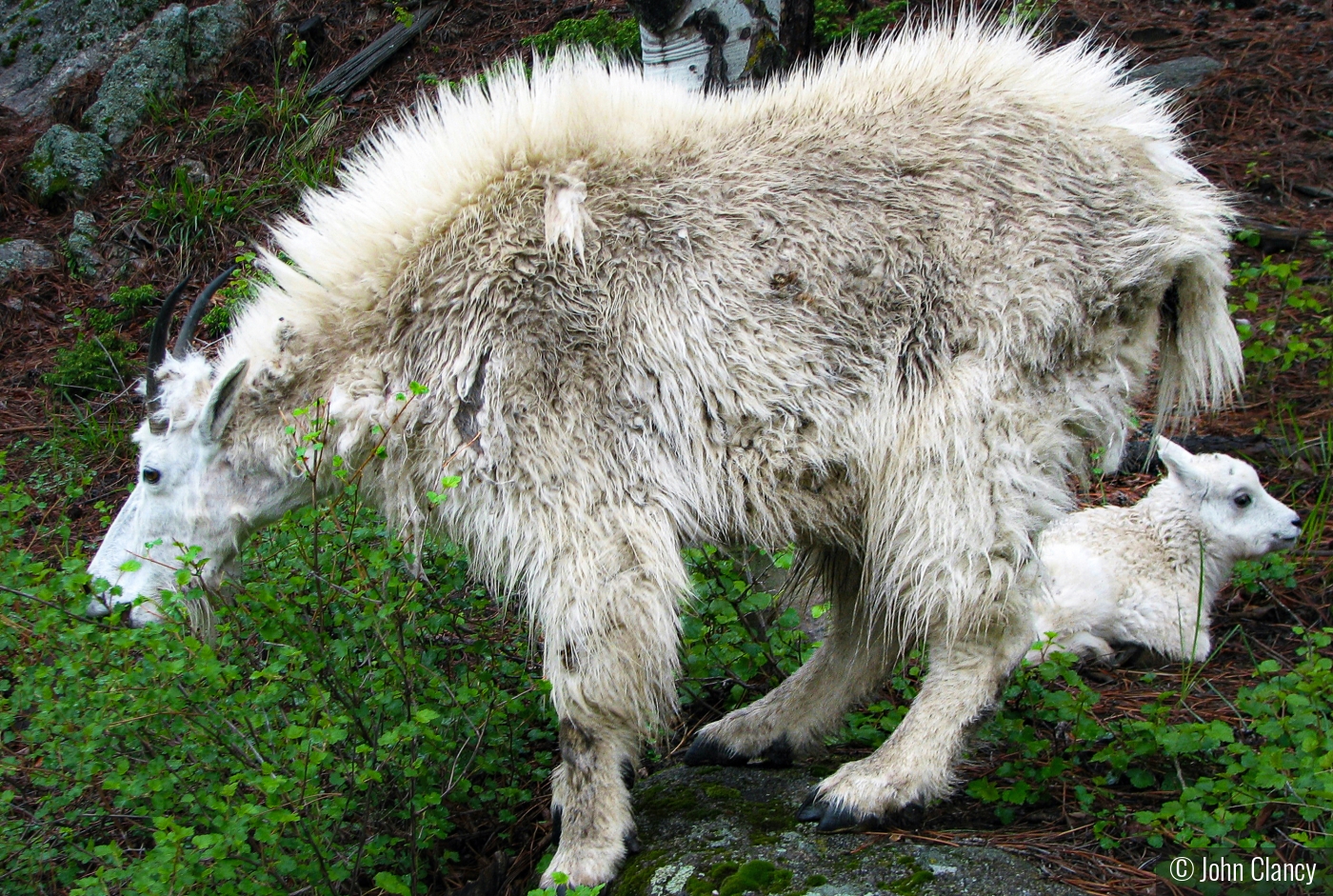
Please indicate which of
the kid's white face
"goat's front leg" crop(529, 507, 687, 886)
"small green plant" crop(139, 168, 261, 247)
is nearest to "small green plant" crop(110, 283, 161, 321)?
"small green plant" crop(139, 168, 261, 247)

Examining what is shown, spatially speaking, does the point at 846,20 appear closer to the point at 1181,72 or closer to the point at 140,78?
the point at 1181,72

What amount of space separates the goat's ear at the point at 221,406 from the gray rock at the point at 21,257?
581 cm

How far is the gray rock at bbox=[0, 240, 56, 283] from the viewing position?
27.1 feet

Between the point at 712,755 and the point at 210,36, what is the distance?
8134 millimetres

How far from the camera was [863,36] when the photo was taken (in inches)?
293

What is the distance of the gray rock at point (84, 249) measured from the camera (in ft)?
27.0

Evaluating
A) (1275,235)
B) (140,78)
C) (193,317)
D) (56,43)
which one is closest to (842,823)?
(193,317)

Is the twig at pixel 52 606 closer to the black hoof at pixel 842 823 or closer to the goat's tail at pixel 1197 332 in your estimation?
the black hoof at pixel 842 823

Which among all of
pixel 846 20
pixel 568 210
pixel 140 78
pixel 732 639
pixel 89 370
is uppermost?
pixel 140 78

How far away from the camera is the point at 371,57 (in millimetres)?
9148

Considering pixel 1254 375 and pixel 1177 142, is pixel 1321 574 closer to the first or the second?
pixel 1254 375

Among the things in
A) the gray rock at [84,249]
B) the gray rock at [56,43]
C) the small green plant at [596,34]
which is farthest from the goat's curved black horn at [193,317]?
the gray rock at [56,43]

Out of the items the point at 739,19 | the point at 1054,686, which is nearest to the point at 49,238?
the point at 739,19

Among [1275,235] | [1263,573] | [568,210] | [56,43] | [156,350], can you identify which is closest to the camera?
[568,210]
